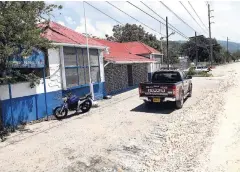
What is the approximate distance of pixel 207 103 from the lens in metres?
17.7

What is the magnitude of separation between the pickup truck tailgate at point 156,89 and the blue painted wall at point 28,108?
168 inches

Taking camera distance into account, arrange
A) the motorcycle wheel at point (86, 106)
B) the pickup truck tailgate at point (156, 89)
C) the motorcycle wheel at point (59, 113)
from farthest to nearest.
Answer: the motorcycle wheel at point (86, 106) → the pickup truck tailgate at point (156, 89) → the motorcycle wheel at point (59, 113)

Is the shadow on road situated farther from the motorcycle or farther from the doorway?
the doorway

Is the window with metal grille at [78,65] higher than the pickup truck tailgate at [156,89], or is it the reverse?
the window with metal grille at [78,65]

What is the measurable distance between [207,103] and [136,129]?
747 cm

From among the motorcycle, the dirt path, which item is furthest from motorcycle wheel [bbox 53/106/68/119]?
the dirt path

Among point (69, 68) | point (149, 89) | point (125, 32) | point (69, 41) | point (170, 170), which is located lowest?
point (170, 170)

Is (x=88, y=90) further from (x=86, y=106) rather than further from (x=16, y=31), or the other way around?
(x=16, y=31)

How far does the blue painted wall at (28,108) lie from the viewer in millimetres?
11914

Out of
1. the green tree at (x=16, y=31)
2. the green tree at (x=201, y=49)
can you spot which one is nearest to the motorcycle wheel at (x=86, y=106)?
the green tree at (x=16, y=31)

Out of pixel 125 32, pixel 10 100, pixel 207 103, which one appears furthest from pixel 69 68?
pixel 125 32

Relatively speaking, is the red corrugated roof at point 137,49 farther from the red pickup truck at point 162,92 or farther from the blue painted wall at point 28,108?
the blue painted wall at point 28,108

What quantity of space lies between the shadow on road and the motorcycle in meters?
2.32

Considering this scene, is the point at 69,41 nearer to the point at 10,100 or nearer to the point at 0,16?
the point at 10,100
